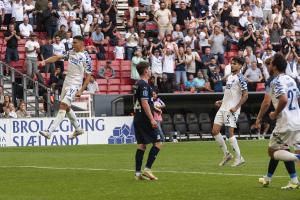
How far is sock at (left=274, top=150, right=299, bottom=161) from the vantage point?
14.4 m

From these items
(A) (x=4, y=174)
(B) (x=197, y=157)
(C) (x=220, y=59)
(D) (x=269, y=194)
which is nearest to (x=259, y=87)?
(C) (x=220, y=59)

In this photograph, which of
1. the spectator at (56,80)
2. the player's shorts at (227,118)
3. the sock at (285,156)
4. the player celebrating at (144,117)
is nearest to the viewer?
the sock at (285,156)

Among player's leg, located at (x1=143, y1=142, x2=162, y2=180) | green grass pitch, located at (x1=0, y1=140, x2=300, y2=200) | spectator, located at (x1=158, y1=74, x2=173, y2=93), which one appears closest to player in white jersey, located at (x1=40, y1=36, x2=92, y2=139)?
green grass pitch, located at (x1=0, y1=140, x2=300, y2=200)

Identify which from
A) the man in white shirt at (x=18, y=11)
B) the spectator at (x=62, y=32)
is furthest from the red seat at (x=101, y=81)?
the man in white shirt at (x=18, y=11)

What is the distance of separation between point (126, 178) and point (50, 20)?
22.3 meters

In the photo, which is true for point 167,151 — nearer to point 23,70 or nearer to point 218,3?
point 23,70

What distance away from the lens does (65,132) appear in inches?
1380

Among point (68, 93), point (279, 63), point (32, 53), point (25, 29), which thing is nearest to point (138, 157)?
point (279, 63)

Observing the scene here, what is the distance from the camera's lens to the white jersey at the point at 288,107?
15.3 meters

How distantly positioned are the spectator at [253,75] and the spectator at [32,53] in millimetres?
9163

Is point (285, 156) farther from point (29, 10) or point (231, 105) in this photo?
point (29, 10)

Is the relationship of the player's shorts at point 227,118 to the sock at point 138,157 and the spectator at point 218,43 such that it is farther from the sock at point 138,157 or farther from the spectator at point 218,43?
the spectator at point 218,43

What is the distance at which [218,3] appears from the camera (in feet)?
149

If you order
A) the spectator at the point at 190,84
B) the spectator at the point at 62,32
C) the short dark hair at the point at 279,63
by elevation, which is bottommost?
the spectator at the point at 190,84
